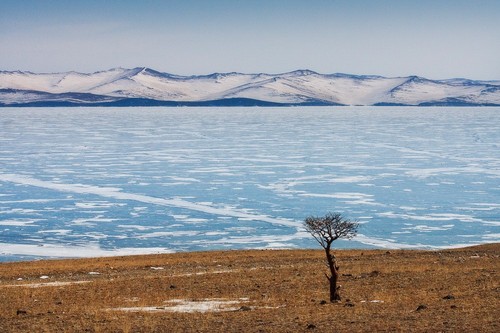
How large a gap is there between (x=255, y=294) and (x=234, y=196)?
3762 centimetres

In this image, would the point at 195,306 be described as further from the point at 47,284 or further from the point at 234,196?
the point at 234,196

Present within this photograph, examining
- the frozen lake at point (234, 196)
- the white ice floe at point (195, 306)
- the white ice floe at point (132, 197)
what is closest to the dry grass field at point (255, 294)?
the white ice floe at point (195, 306)

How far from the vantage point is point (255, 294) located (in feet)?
80.2

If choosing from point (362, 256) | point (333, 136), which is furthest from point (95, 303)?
point (333, 136)

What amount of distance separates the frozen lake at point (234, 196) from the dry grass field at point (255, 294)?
28.2 feet

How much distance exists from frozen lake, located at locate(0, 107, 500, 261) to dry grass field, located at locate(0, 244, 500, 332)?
8.60 metres

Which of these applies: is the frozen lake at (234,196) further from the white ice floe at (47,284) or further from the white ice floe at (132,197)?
the white ice floe at (47,284)

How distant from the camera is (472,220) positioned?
2031 inches

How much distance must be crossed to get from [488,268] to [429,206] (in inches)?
1131

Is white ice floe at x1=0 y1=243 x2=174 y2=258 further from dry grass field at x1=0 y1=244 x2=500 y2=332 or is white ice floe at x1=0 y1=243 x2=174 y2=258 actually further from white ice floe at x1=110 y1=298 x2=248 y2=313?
white ice floe at x1=110 y1=298 x2=248 y2=313

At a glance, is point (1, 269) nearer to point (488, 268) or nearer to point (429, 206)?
point (488, 268)

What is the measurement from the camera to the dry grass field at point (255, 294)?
1834 centimetres

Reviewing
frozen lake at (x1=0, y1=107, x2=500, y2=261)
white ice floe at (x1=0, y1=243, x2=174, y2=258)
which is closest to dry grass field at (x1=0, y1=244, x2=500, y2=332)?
white ice floe at (x1=0, y1=243, x2=174, y2=258)

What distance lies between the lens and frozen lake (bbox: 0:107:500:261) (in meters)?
46.2
